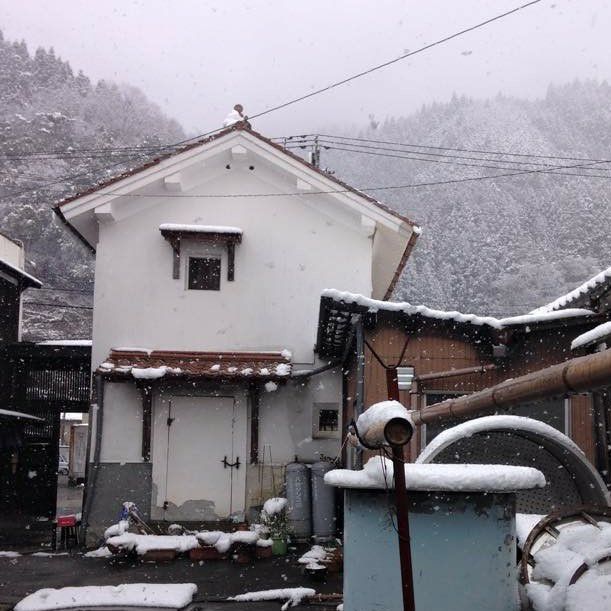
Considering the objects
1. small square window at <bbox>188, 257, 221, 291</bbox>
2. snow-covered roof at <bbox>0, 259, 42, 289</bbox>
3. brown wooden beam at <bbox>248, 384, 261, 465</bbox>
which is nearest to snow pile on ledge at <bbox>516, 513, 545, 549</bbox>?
brown wooden beam at <bbox>248, 384, 261, 465</bbox>

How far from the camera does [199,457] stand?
14609 mm

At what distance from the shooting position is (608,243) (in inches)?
2302

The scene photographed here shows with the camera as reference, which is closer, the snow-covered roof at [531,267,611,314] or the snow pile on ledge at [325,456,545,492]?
the snow pile on ledge at [325,456,545,492]

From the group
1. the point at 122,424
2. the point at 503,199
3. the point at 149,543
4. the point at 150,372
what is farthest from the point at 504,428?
the point at 503,199

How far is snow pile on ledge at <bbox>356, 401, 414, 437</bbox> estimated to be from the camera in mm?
3010

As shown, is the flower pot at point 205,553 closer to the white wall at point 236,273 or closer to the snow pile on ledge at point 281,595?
the snow pile on ledge at point 281,595

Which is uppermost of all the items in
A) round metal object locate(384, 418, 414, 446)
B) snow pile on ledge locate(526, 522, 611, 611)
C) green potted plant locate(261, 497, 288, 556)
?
round metal object locate(384, 418, 414, 446)

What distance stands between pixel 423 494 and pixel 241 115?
1422 centimetres

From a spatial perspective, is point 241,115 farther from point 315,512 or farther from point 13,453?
point 13,453

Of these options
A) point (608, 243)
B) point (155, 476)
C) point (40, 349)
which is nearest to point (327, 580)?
point (155, 476)

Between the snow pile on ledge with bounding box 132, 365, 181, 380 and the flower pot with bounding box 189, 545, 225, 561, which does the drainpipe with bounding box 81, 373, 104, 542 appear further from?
the flower pot with bounding box 189, 545, 225, 561

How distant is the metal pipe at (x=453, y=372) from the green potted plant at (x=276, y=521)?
377 cm

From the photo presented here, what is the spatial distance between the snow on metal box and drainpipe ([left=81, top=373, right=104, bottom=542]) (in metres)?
10.9

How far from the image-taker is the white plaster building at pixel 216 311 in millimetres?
14438
